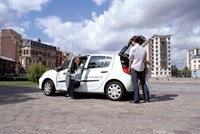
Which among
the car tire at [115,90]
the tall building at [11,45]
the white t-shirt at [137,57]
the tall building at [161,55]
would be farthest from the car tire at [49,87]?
the tall building at [161,55]

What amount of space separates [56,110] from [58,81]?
140 inches

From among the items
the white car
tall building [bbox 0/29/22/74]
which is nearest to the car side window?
the white car

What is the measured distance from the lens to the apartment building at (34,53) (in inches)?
4001

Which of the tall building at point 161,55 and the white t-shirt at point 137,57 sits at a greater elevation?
the tall building at point 161,55

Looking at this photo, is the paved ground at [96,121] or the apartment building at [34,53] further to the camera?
the apartment building at [34,53]

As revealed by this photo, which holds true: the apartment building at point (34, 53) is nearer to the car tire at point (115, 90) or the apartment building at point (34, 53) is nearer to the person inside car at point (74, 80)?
the person inside car at point (74, 80)

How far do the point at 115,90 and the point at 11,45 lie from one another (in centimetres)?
10062

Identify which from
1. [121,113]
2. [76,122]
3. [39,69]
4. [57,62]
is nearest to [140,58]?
[121,113]

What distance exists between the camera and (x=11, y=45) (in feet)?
334

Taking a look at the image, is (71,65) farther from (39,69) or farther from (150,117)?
(39,69)

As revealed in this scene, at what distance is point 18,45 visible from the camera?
103m

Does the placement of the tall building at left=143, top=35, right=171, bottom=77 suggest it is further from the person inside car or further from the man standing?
the man standing

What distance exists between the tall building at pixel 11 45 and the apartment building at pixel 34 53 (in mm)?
2072

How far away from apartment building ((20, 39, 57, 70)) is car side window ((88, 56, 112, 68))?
95580mm
